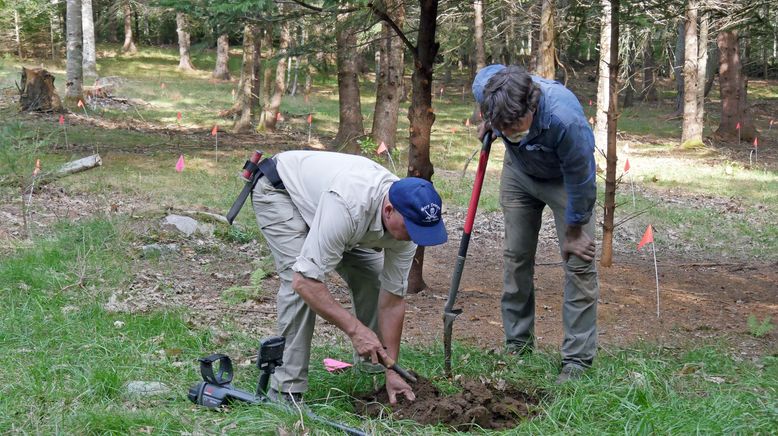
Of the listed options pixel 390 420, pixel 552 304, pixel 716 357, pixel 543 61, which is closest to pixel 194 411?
pixel 390 420

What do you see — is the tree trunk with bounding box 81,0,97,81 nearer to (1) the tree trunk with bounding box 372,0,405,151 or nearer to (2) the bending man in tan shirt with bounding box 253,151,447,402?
(1) the tree trunk with bounding box 372,0,405,151

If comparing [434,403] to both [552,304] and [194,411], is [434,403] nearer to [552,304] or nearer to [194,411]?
[194,411]

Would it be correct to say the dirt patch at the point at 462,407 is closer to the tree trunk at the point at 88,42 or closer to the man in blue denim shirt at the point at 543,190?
the man in blue denim shirt at the point at 543,190

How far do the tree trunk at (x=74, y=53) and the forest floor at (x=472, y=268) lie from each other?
299cm

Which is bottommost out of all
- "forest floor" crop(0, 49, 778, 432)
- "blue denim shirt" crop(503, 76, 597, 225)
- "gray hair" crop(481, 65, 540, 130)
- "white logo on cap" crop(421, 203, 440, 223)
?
"forest floor" crop(0, 49, 778, 432)

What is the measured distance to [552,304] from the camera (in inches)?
A: 263

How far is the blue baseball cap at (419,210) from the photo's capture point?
3346 mm

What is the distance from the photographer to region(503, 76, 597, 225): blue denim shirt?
3857 millimetres

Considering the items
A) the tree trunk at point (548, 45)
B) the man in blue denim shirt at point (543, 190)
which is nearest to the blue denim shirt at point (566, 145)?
the man in blue denim shirt at point (543, 190)

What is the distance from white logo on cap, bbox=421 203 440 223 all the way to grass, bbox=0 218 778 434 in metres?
0.89

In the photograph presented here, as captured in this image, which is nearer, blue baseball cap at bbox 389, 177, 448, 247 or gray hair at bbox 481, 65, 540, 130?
blue baseball cap at bbox 389, 177, 448, 247

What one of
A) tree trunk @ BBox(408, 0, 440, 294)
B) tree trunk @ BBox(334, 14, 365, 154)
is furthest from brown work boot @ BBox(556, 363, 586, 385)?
tree trunk @ BBox(334, 14, 365, 154)

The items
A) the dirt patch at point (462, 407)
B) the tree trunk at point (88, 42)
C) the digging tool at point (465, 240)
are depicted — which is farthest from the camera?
the tree trunk at point (88, 42)

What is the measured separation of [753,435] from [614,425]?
20.6 inches
